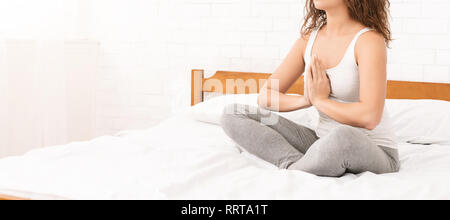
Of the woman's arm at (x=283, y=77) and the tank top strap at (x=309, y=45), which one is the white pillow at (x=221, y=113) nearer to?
the woman's arm at (x=283, y=77)

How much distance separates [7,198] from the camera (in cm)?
108

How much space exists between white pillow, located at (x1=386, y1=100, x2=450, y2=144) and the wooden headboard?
25 cm

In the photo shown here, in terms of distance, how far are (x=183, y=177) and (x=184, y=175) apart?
38 millimetres

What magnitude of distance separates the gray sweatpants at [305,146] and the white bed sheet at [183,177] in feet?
0.12


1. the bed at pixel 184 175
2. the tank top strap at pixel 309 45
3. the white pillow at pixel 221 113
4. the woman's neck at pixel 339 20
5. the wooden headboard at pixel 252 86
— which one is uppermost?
the woman's neck at pixel 339 20

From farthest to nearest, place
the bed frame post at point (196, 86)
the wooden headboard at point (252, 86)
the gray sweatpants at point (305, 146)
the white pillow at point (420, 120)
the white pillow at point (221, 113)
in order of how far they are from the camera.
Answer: the bed frame post at point (196, 86), the wooden headboard at point (252, 86), the white pillow at point (221, 113), the white pillow at point (420, 120), the gray sweatpants at point (305, 146)

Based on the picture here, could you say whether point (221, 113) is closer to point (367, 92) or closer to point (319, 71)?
point (319, 71)

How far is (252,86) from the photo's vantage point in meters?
2.65

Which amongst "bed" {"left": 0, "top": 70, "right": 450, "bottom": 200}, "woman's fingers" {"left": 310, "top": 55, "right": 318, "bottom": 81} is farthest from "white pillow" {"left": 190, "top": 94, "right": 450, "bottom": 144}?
"woman's fingers" {"left": 310, "top": 55, "right": 318, "bottom": 81}

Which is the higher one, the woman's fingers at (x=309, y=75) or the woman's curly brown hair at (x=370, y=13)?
the woman's curly brown hair at (x=370, y=13)

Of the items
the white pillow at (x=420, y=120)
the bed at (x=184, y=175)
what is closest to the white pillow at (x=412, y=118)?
the white pillow at (x=420, y=120)

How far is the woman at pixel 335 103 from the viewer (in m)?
1.30
